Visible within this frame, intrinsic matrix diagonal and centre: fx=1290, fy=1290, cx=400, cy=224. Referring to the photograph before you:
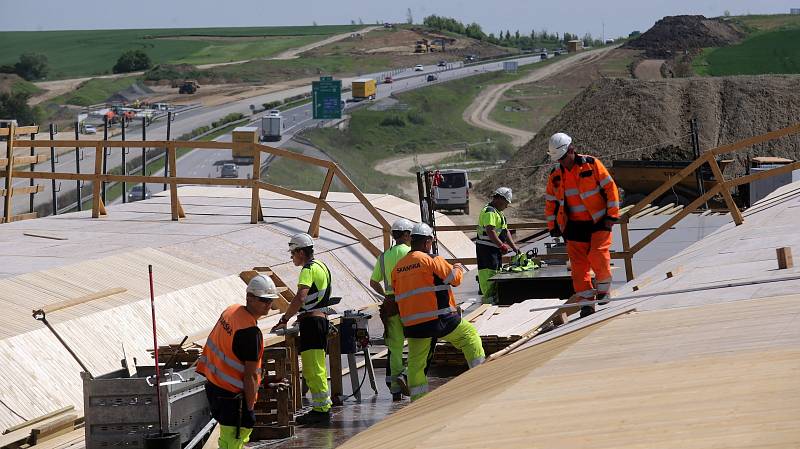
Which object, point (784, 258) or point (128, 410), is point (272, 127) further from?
point (784, 258)

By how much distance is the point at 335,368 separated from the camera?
14.0 metres

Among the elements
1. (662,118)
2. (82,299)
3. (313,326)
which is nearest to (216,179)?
(82,299)

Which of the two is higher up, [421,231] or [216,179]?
[421,231]

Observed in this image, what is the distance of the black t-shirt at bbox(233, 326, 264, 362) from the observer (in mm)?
9641

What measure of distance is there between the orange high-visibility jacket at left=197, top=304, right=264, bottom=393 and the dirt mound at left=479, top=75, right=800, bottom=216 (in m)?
42.5

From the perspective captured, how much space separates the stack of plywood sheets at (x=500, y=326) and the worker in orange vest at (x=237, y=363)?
5.17 m

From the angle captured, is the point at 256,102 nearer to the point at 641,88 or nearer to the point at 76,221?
the point at 641,88

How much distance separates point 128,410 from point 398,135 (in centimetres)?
9226

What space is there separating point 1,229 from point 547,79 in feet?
377

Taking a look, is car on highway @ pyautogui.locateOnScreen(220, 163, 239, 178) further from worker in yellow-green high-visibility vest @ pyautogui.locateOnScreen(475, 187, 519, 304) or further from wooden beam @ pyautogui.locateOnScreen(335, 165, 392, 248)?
→ worker in yellow-green high-visibility vest @ pyautogui.locateOnScreen(475, 187, 519, 304)

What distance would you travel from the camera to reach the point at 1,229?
2341 cm

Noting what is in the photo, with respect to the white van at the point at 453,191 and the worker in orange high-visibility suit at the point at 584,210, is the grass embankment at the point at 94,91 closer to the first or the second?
the white van at the point at 453,191

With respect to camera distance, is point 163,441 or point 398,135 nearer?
point 163,441

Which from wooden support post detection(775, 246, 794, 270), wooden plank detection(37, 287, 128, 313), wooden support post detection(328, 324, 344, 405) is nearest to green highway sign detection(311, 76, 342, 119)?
wooden plank detection(37, 287, 128, 313)
